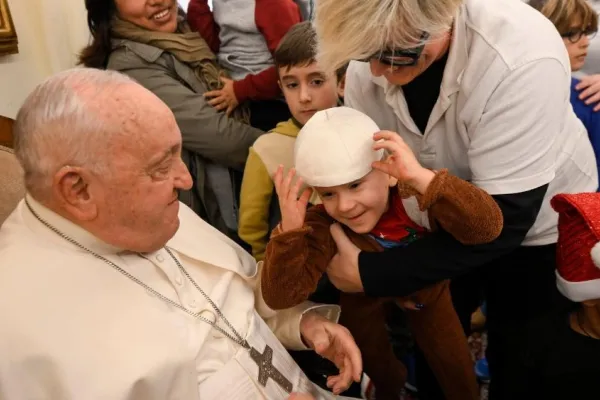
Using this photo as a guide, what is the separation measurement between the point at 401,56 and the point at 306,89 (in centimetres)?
61

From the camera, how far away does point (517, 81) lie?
1192 millimetres

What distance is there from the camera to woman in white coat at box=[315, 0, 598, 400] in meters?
1.19

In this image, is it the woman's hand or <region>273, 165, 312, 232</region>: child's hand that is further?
the woman's hand

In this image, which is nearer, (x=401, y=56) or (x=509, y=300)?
(x=401, y=56)

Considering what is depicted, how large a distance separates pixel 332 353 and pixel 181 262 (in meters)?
0.44

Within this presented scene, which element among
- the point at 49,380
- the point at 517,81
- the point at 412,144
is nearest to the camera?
the point at 49,380

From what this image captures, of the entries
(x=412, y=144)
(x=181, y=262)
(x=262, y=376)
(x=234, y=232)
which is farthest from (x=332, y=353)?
(x=234, y=232)

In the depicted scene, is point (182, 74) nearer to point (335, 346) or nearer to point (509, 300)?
point (335, 346)

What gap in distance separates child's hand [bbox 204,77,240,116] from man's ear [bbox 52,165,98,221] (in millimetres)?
1064

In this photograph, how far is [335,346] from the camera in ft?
4.59

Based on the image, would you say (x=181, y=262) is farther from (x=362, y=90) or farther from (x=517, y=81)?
(x=517, y=81)

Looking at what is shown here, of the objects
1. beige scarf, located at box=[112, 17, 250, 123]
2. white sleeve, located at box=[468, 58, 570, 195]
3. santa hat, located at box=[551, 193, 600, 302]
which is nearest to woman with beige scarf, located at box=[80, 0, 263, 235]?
beige scarf, located at box=[112, 17, 250, 123]

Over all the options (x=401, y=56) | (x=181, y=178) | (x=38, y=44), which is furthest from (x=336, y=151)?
(x=38, y=44)

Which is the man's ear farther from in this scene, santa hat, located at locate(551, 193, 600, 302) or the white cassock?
santa hat, located at locate(551, 193, 600, 302)
